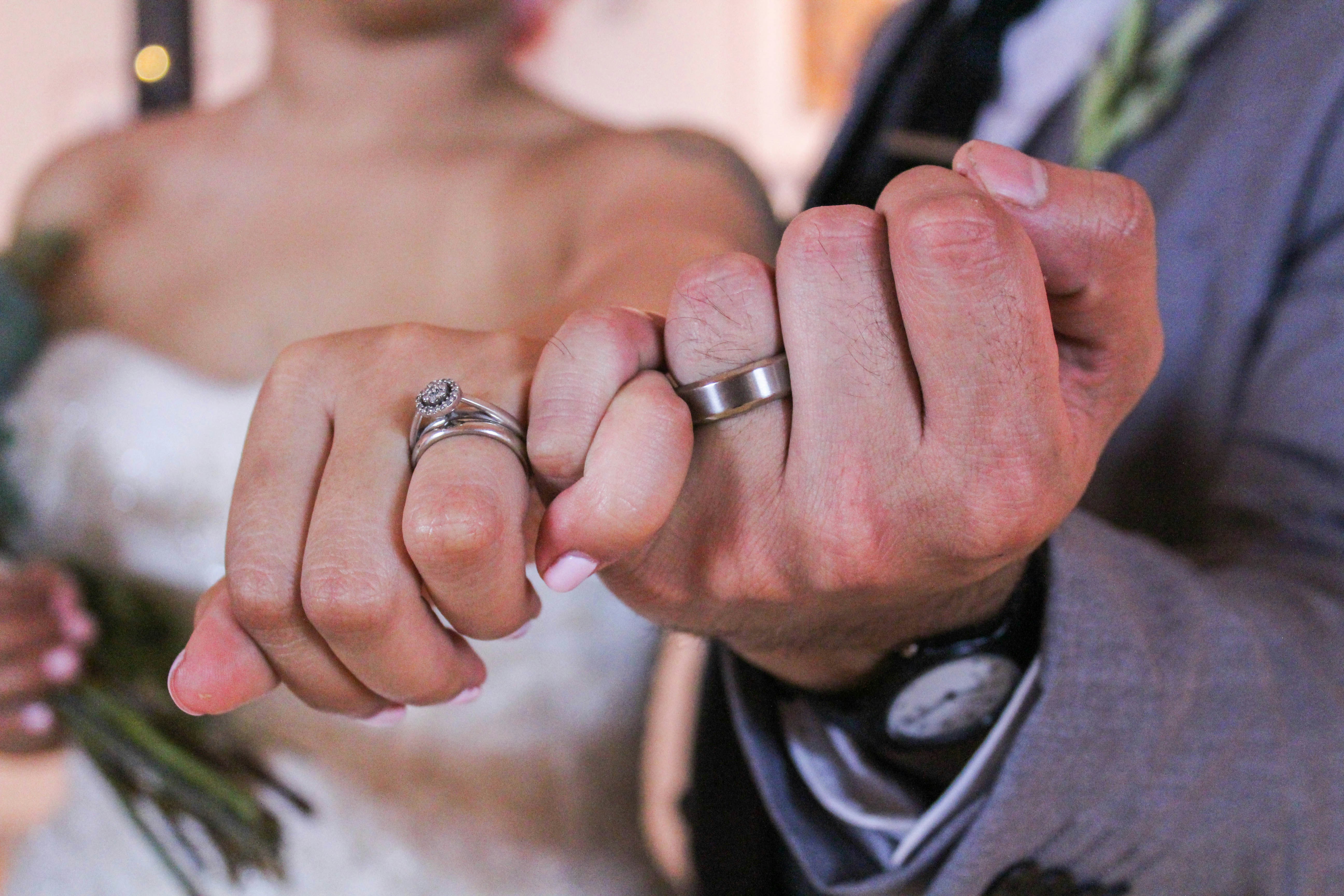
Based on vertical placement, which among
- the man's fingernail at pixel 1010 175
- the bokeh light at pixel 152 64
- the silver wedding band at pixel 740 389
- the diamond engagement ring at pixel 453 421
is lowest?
the diamond engagement ring at pixel 453 421

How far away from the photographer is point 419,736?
0.71 meters

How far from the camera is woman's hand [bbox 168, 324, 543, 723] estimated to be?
24cm

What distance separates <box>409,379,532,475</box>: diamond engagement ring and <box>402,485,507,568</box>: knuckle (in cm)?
2

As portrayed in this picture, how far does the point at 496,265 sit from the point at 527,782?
1.49 feet

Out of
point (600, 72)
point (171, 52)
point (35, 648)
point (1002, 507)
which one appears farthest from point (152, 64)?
point (1002, 507)

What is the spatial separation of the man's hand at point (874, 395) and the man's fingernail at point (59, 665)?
65 centimetres

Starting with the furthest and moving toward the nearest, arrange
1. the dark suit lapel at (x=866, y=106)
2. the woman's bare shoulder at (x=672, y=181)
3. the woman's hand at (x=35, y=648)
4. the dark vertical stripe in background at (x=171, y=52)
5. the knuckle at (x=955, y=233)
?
the dark vertical stripe in background at (x=171, y=52) → the dark suit lapel at (x=866, y=106) → the woman's hand at (x=35, y=648) → the woman's bare shoulder at (x=672, y=181) → the knuckle at (x=955, y=233)

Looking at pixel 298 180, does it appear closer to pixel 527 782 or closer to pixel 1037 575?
pixel 527 782

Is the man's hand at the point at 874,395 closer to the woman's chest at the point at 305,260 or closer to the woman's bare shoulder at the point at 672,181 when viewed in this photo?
the woman's bare shoulder at the point at 672,181

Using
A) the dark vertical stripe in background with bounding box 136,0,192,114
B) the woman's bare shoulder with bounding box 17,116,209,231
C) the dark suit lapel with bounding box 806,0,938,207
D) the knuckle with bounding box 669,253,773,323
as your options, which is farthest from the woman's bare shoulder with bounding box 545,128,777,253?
the dark vertical stripe in background with bounding box 136,0,192,114

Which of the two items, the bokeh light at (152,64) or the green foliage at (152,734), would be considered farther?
the bokeh light at (152,64)

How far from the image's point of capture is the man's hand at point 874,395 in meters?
0.23

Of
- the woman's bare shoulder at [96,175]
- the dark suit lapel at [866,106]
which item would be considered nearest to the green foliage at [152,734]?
the woman's bare shoulder at [96,175]

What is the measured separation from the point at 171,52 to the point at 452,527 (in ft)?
4.16
